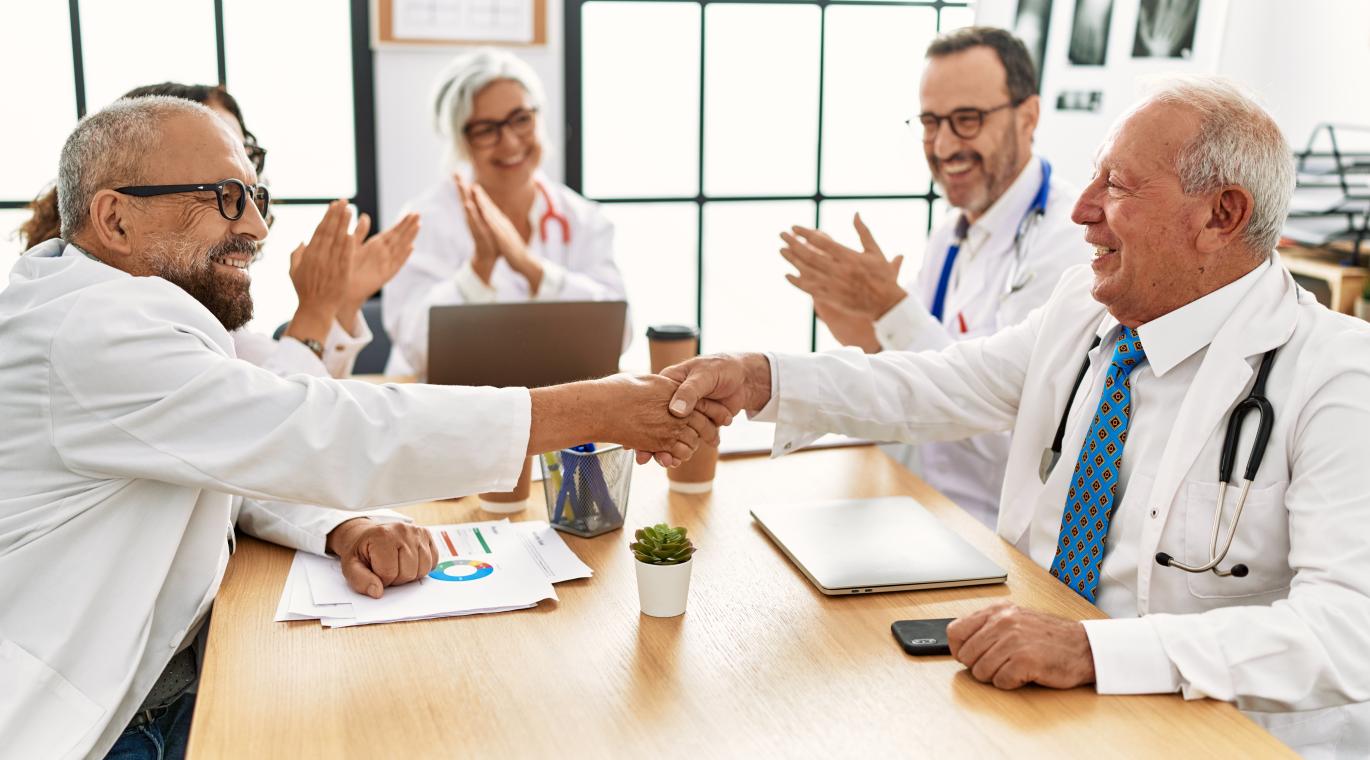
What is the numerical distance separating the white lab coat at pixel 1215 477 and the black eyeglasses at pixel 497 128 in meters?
1.71

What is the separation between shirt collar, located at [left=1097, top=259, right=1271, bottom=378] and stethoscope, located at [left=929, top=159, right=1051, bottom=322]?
92cm

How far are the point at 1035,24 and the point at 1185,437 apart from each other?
310cm

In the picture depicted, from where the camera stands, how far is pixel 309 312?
2.36 m

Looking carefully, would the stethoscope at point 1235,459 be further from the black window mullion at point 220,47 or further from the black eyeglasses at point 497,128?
the black window mullion at point 220,47

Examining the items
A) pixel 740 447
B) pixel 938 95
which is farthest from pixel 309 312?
pixel 938 95

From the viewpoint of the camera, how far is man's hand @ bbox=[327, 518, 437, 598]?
149 centimetres

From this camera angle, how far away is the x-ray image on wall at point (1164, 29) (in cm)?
402

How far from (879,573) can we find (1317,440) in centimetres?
56

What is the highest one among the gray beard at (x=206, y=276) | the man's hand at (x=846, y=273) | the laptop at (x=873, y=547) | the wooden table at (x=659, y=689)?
the gray beard at (x=206, y=276)

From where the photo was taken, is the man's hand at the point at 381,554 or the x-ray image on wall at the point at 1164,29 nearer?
the man's hand at the point at 381,554

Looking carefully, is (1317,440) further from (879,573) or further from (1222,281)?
(879,573)

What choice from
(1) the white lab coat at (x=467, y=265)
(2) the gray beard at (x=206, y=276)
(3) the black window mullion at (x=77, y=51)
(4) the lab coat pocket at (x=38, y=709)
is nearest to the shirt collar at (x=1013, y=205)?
(1) the white lab coat at (x=467, y=265)

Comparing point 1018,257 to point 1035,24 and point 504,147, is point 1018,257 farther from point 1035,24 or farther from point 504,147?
point 1035,24

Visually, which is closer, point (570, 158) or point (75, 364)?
point (75, 364)
